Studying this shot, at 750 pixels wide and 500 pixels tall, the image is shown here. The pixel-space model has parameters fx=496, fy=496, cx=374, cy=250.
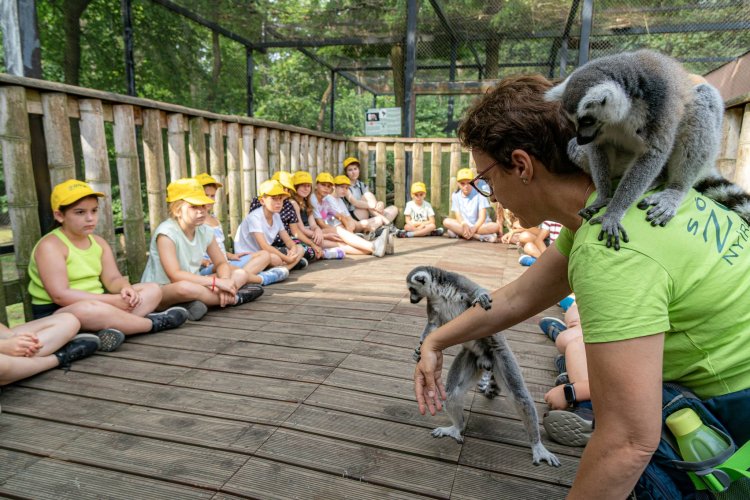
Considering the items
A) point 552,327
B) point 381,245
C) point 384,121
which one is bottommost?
point 552,327

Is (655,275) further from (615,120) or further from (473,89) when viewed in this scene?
(473,89)

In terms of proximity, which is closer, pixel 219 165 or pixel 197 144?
pixel 197 144

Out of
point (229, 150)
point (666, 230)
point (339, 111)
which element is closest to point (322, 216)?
point (229, 150)

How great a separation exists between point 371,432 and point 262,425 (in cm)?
46

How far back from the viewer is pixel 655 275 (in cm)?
102

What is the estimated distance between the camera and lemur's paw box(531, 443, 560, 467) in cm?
187

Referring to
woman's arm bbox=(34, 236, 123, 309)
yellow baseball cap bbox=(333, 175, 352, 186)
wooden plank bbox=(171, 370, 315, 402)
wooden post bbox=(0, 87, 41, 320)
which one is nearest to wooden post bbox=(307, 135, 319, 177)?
yellow baseball cap bbox=(333, 175, 352, 186)

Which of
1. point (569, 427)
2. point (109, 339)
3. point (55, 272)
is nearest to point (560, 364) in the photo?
point (569, 427)

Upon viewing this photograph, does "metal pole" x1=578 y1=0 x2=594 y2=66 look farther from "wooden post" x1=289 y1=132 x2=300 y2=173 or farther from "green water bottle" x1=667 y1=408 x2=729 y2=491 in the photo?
"green water bottle" x1=667 y1=408 x2=729 y2=491

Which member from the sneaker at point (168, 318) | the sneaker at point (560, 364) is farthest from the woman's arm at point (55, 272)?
the sneaker at point (560, 364)

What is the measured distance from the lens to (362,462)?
185 centimetres

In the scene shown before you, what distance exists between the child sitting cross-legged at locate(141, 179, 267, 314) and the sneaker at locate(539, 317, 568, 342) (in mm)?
2277

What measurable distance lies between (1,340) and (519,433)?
253cm

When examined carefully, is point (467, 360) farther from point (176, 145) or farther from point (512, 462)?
point (176, 145)
